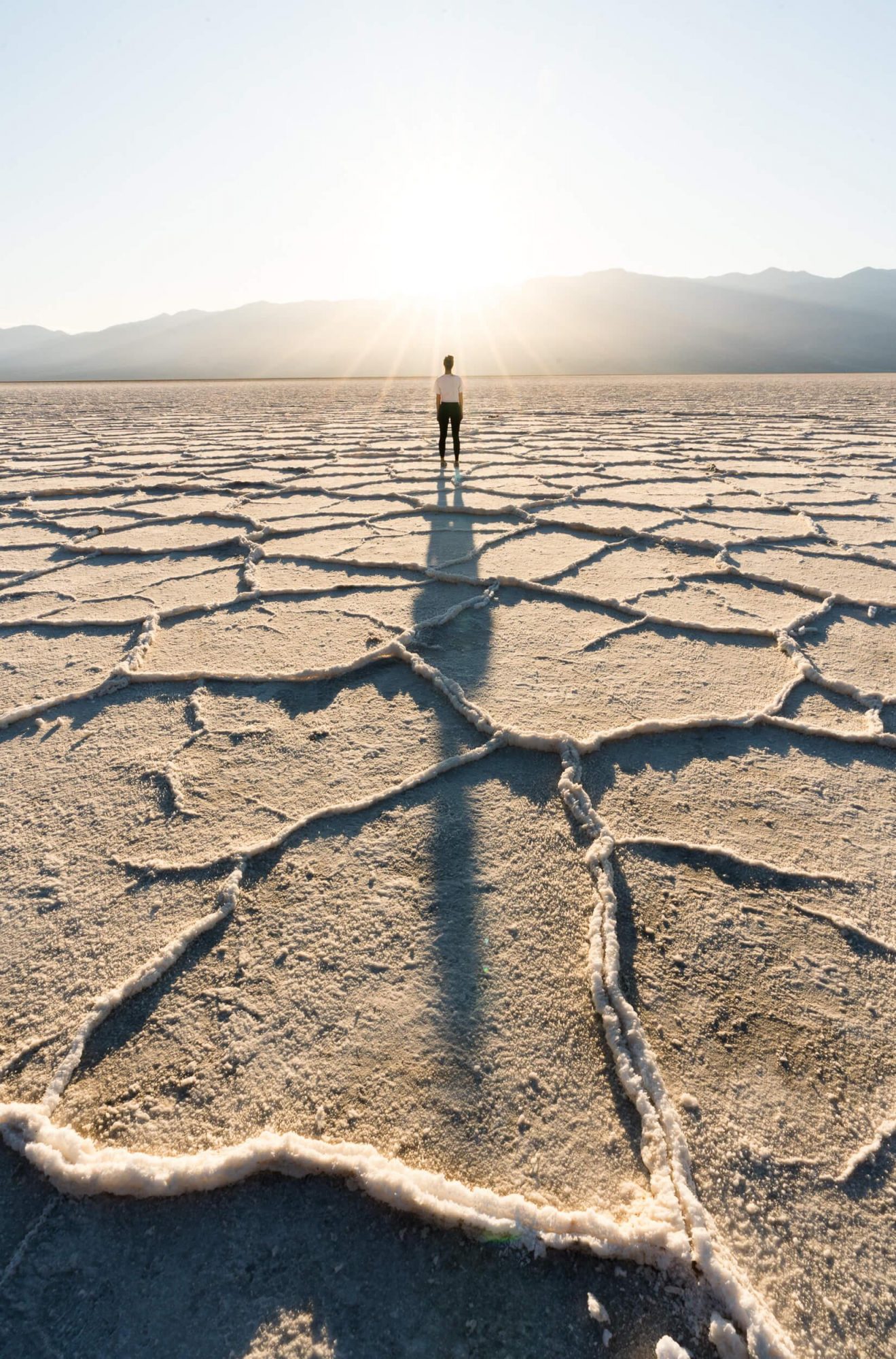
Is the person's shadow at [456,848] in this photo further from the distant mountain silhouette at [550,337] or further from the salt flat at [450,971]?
the distant mountain silhouette at [550,337]

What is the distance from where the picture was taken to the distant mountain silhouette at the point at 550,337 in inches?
1414

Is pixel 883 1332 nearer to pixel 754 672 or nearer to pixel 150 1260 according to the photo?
pixel 150 1260

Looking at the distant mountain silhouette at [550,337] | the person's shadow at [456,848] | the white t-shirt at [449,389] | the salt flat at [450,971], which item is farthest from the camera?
the distant mountain silhouette at [550,337]

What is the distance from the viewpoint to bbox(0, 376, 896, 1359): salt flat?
0.64 metres

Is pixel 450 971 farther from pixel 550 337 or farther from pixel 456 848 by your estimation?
pixel 550 337

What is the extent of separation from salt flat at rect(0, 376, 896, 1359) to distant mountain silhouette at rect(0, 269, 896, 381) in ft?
105

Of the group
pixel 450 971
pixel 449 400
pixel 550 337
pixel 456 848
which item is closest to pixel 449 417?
pixel 449 400

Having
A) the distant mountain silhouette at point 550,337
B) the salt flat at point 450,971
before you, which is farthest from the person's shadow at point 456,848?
the distant mountain silhouette at point 550,337

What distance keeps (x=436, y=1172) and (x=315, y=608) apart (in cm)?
181

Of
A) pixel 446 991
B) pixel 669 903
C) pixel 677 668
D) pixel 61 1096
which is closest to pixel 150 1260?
pixel 61 1096

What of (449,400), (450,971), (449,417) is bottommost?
(450,971)

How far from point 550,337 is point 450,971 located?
5357 centimetres

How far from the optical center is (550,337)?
47.2m

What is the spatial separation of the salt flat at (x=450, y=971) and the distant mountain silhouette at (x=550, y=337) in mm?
32102
